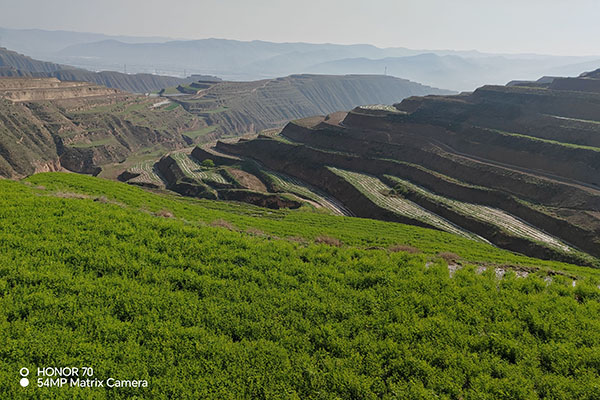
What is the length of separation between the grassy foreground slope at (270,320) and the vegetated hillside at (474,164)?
107 feet

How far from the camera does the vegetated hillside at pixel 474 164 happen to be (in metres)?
41.4

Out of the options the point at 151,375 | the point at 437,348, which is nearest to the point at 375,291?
the point at 437,348

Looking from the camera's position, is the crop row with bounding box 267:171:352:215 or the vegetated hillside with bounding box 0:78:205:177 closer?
the crop row with bounding box 267:171:352:215

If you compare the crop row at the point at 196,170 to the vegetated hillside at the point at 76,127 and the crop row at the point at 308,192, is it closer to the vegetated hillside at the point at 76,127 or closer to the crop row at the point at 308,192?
the crop row at the point at 308,192

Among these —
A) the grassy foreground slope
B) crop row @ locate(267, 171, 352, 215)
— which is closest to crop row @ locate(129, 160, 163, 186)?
crop row @ locate(267, 171, 352, 215)

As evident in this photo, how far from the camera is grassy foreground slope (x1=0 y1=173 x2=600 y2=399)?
6.94 m

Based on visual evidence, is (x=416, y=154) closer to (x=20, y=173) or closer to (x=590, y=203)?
(x=590, y=203)

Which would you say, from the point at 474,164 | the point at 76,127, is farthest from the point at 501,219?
the point at 76,127

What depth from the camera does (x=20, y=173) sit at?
74.9 m

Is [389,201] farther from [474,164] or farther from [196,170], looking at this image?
[196,170]

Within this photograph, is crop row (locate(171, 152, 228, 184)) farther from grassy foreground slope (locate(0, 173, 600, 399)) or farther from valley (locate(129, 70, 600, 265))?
grassy foreground slope (locate(0, 173, 600, 399))

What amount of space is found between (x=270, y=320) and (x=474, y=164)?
192ft

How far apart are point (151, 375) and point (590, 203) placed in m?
54.3

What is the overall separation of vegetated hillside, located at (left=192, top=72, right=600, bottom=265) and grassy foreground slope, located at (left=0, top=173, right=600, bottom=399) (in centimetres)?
3273
